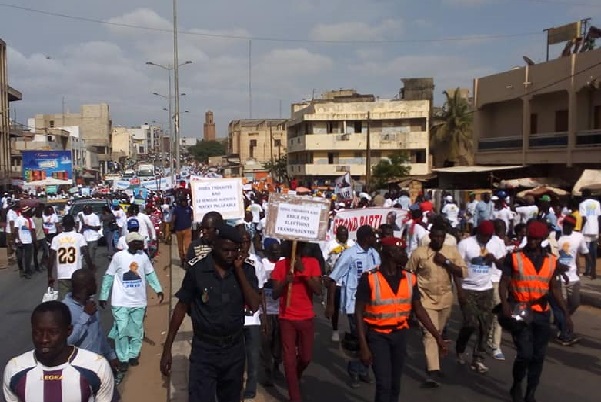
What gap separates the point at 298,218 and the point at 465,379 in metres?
2.45

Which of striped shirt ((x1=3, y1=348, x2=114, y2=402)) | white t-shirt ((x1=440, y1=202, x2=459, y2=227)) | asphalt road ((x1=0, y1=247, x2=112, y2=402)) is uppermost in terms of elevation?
striped shirt ((x1=3, y1=348, x2=114, y2=402))

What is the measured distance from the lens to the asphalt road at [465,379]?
668 centimetres

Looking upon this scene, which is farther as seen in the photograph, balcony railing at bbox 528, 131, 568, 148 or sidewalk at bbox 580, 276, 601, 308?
balcony railing at bbox 528, 131, 568, 148

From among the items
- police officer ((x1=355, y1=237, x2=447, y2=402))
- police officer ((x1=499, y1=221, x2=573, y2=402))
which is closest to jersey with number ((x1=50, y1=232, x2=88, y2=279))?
police officer ((x1=355, y1=237, x2=447, y2=402))

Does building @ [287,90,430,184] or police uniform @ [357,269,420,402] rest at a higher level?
building @ [287,90,430,184]

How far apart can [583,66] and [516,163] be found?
5969 millimetres

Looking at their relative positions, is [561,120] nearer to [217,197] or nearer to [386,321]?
[217,197]

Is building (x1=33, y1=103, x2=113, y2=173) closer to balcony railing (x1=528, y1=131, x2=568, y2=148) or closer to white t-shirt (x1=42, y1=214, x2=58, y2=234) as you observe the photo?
balcony railing (x1=528, y1=131, x2=568, y2=148)

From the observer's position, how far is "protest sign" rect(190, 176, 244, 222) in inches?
414

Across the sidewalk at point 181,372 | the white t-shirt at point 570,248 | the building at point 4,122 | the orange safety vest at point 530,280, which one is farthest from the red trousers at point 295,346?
the building at point 4,122

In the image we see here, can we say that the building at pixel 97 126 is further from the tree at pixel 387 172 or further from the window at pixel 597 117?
the window at pixel 597 117

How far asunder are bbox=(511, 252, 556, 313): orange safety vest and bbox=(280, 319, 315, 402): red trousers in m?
1.88

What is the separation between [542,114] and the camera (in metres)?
28.8

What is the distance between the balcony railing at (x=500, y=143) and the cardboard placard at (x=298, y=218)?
24.9 m
